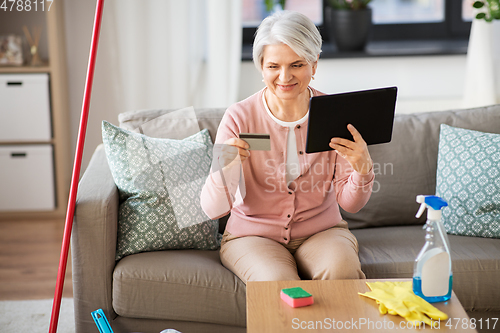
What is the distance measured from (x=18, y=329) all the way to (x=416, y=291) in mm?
1374

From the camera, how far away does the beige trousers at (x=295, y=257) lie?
4.59 feet

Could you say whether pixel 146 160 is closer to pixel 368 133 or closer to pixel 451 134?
pixel 368 133

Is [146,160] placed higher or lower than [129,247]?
higher

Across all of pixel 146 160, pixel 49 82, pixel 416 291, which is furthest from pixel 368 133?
pixel 49 82

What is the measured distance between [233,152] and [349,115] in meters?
0.32

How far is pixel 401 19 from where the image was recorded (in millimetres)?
3168

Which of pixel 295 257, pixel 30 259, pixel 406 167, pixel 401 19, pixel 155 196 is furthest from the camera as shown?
pixel 401 19

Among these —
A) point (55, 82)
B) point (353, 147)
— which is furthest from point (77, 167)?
point (55, 82)

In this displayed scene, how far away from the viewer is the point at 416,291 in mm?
1142

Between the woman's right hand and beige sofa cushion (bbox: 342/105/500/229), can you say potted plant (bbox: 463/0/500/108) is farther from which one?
the woman's right hand

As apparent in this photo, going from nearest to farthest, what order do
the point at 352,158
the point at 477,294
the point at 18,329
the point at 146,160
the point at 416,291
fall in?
the point at 416,291 < the point at 352,158 < the point at 477,294 < the point at 146,160 < the point at 18,329

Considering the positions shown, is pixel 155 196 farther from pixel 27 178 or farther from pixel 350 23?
pixel 350 23

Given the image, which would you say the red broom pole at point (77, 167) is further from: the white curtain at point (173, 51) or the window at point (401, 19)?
the window at point (401, 19)

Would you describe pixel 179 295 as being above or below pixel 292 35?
below
